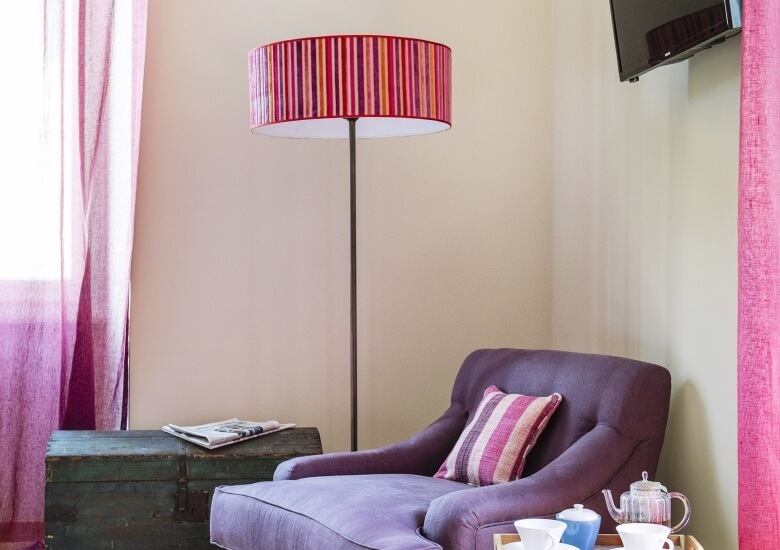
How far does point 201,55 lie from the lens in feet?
11.1

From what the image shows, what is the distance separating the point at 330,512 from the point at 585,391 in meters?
0.73

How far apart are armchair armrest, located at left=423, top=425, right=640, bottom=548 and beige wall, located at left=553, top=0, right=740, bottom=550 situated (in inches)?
10.4

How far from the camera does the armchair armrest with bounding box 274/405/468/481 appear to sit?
2566mm

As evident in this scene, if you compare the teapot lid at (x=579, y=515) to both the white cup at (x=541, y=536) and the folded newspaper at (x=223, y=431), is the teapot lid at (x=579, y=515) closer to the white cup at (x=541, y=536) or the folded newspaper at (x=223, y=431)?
the white cup at (x=541, y=536)

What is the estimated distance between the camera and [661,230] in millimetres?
2648

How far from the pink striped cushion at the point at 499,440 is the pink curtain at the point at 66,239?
139cm

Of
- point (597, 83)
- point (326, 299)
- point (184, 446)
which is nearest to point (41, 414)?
point (184, 446)

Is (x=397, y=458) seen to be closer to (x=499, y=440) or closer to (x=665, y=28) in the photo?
(x=499, y=440)

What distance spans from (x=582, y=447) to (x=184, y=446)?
1268 millimetres

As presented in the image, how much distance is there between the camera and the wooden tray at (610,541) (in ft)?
5.72

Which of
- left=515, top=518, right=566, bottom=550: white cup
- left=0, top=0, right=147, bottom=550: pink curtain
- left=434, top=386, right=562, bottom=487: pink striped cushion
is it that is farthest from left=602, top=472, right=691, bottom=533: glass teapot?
left=0, top=0, right=147, bottom=550: pink curtain

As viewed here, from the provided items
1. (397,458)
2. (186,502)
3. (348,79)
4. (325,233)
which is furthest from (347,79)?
(186,502)

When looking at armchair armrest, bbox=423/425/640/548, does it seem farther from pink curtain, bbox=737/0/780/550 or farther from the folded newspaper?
the folded newspaper

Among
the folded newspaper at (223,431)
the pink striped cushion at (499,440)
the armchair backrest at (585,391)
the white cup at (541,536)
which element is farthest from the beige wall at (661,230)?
the folded newspaper at (223,431)
